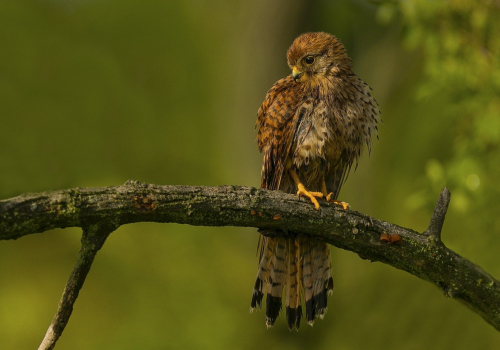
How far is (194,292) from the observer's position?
21.8 feet

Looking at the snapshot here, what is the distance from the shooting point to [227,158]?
7.15 metres

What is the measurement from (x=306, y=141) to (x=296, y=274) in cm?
74

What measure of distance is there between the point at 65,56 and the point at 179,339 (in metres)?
4.90

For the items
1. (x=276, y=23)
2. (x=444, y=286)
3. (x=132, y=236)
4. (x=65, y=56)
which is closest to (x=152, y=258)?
(x=132, y=236)

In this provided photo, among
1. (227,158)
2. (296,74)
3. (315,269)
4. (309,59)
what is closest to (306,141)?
(296,74)

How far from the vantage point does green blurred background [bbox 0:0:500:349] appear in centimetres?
402

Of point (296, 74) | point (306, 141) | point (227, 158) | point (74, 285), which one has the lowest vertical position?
point (74, 285)

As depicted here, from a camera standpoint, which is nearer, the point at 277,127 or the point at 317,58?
the point at 277,127

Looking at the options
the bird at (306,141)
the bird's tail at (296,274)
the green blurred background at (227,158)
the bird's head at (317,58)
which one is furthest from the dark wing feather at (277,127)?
the green blurred background at (227,158)

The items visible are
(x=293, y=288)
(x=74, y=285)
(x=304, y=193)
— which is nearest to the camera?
(x=74, y=285)

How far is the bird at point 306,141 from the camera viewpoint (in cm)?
307

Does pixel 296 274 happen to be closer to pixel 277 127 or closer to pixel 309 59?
pixel 277 127

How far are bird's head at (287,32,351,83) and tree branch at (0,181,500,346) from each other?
973mm

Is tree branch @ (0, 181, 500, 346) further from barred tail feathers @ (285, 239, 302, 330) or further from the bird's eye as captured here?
the bird's eye
